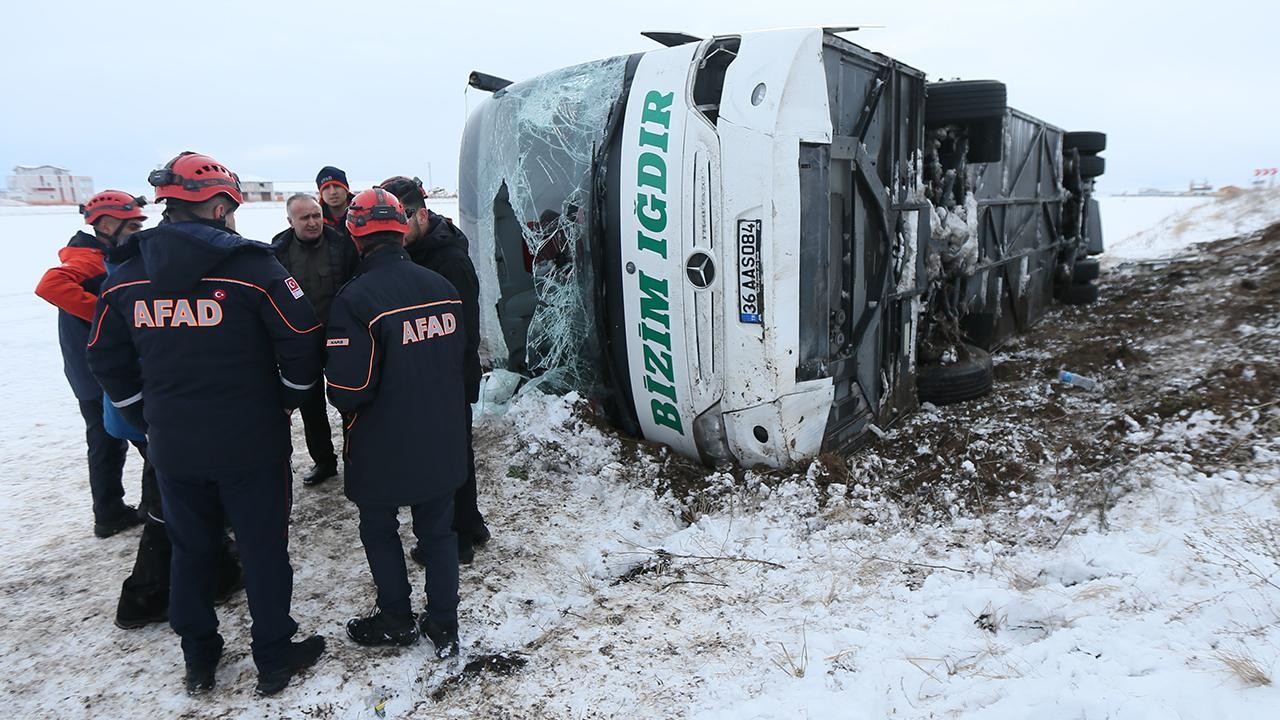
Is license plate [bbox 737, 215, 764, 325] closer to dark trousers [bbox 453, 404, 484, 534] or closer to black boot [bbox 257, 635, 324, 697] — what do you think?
dark trousers [bbox 453, 404, 484, 534]

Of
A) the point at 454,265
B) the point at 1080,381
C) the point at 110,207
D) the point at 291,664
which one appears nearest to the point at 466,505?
the point at 291,664

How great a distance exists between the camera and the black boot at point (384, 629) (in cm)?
283

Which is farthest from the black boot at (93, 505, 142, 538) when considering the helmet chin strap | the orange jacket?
the helmet chin strap

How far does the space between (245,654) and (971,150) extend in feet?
19.2

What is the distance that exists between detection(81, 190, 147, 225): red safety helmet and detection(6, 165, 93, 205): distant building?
6421 centimetres

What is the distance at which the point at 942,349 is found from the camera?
5633mm

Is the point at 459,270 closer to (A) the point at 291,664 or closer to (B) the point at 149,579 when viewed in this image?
(A) the point at 291,664

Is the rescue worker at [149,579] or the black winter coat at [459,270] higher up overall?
the black winter coat at [459,270]

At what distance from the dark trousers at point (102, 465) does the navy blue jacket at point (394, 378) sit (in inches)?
84.5

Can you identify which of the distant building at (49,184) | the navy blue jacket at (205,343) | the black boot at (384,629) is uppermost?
the distant building at (49,184)

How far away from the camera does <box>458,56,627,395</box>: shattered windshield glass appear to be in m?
4.46

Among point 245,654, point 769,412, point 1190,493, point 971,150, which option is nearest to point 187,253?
point 245,654

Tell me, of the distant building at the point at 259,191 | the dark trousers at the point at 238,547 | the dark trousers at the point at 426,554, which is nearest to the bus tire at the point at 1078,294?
the dark trousers at the point at 426,554

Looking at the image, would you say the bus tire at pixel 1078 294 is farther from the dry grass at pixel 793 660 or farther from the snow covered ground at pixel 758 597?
the dry grass at pixel 793 660
